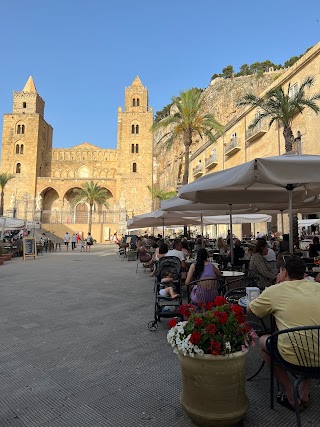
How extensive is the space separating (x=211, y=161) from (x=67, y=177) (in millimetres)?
28653

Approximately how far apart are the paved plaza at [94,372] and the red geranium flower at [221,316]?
86 cm

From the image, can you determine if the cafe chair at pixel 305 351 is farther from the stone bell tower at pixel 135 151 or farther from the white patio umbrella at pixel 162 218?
the stone bell tower at pixel 135 151

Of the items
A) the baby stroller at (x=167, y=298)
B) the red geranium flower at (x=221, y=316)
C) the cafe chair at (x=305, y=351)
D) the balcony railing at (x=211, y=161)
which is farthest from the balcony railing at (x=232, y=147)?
the red geranium flower at (x=221, y=316)

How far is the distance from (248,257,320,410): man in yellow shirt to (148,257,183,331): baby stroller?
229cm

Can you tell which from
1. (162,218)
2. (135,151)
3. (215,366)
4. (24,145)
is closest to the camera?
(215,366)

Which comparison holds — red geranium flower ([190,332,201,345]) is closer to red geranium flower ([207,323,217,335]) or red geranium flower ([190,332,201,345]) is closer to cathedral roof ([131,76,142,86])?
red geranium flower ([207,323,217,335])

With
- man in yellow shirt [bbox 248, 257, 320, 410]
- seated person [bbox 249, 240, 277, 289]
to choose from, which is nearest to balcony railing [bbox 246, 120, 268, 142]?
seated person [bbox 249, 240, 277, 289]

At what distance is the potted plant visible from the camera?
90.1 inches

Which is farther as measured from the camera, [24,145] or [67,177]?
[67,177]

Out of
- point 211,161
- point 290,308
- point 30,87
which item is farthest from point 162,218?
point 30,87

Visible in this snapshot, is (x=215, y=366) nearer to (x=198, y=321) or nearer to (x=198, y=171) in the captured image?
(x=198, y=321)

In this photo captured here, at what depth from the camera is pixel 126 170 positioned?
5034 cm

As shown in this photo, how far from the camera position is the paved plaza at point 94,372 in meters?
2.54

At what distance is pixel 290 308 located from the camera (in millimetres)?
2490
